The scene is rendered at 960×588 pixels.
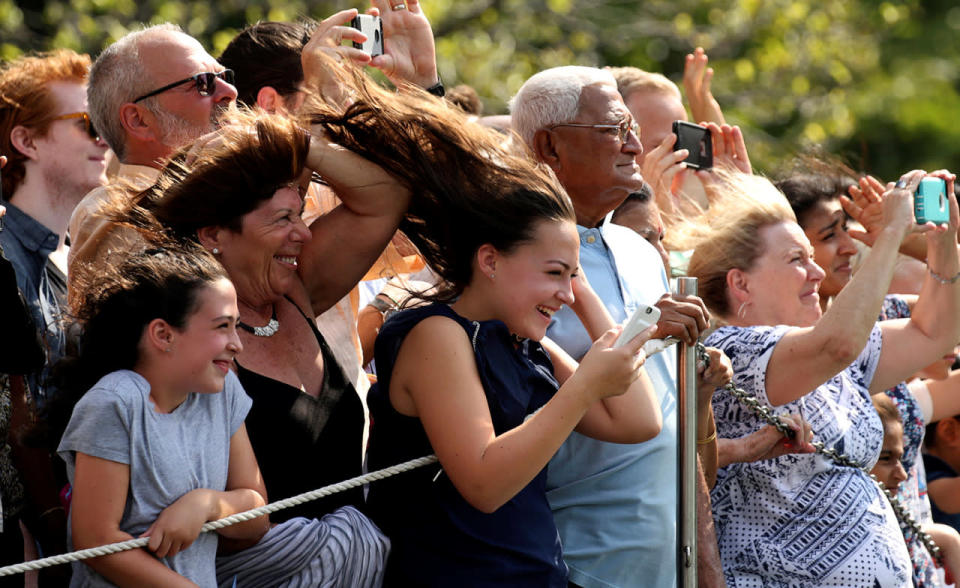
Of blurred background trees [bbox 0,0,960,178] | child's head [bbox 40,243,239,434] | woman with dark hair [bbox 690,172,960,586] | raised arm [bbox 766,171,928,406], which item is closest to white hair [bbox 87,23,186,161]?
child's head [bbox 40,243,239,434]

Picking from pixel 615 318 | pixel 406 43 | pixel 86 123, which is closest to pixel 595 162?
pixel 615 318

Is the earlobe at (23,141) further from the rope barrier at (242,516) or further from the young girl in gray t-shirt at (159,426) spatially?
the rope barrier at (242,516)

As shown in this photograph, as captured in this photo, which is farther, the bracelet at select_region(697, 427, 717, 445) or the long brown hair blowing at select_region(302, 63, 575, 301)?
the bracelet at select_region(697, 427, 717, 445)

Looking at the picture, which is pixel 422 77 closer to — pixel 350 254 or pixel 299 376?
pixel 350 254

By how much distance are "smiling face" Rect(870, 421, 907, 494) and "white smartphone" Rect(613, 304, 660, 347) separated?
2.07 meters

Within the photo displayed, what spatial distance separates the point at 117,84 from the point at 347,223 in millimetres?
1111

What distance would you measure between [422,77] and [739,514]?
5.45 feet

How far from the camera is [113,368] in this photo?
2881mm

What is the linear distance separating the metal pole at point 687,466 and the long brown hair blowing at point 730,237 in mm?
1021

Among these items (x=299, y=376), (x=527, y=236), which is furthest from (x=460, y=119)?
(x=299, y=376)

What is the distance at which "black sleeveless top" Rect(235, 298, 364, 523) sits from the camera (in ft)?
10.1

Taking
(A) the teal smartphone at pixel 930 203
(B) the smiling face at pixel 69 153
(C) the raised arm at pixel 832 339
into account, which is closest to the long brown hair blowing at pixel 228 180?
(B) the smiling face at pixel 69 153

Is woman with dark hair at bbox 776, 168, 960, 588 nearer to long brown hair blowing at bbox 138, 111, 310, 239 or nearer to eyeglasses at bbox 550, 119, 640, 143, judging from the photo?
eyeglasses at bbox 550, 119, 640, 143

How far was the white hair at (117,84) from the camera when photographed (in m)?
3.94
